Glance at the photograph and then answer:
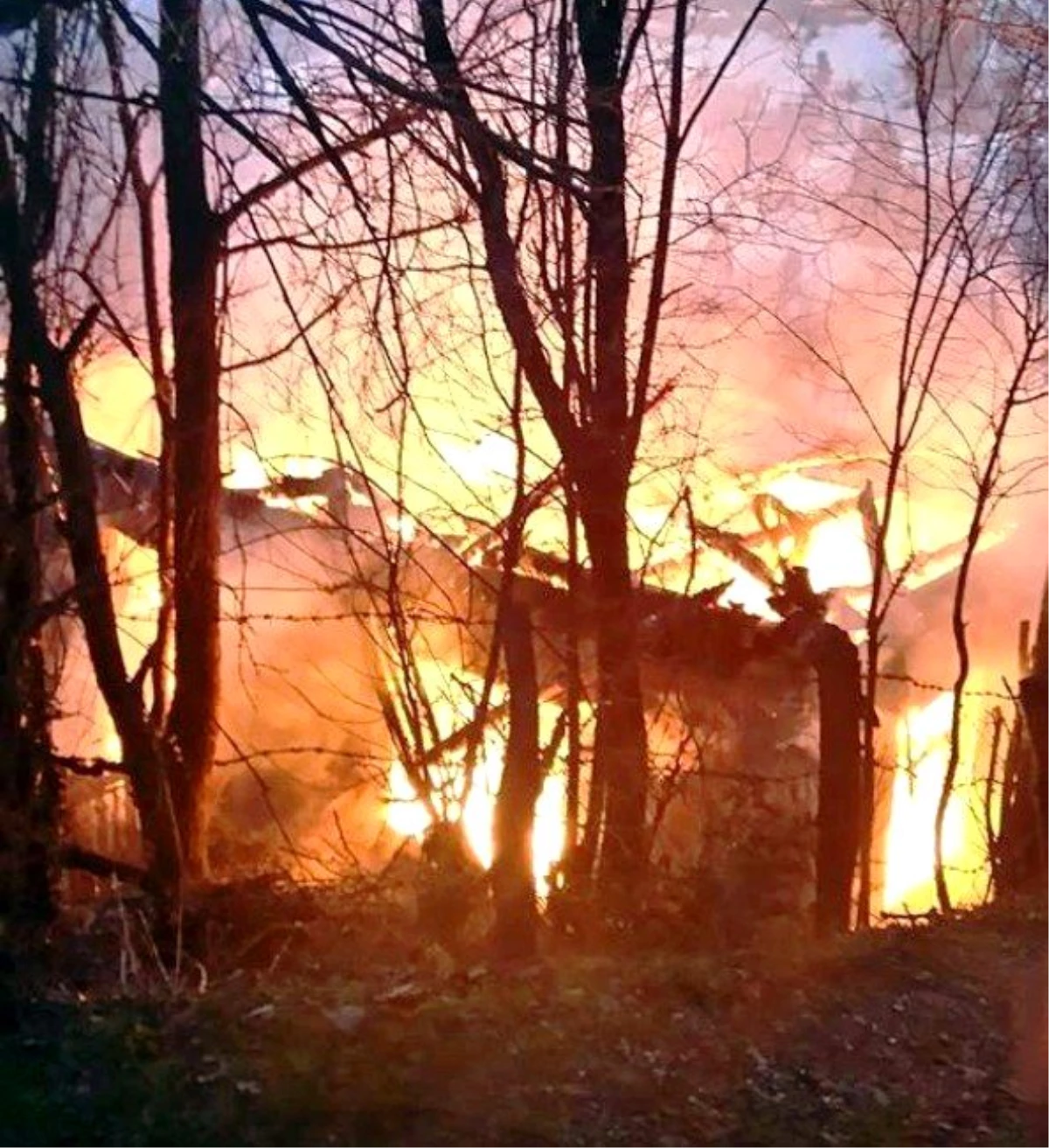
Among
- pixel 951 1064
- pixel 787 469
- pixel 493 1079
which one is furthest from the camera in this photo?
pixel 787 469

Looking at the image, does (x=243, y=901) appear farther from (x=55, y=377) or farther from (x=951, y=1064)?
(x=951, y=1064)

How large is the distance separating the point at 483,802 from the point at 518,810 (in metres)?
2.38

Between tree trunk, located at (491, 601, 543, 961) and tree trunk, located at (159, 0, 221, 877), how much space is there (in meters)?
3.23

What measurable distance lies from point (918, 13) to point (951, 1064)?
20.9ft

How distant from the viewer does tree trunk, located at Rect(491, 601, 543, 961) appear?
5035 mm

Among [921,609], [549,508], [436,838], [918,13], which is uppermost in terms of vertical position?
[918,13]

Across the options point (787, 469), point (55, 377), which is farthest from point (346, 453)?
point (787, 469)

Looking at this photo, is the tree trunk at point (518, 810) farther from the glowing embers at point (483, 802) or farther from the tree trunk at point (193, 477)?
the tree trunk at point (193, 477)

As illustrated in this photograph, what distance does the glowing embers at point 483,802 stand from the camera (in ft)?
23.1

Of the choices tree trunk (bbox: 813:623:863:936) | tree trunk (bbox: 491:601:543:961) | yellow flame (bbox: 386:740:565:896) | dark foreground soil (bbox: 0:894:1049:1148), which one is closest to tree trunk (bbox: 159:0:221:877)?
yellow flame (bbox: 386:740:565:896)

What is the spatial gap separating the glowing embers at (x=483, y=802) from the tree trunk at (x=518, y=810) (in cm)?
136

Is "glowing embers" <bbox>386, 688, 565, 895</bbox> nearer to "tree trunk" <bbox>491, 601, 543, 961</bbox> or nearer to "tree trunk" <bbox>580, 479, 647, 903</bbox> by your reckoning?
"tree trunk" <bbox>580, 479, 647, 903</bbox>

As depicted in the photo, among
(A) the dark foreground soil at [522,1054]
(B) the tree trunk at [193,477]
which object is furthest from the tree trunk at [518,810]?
(B) the tree trunk at [193,477]

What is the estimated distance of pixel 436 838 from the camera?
21.9 ft
